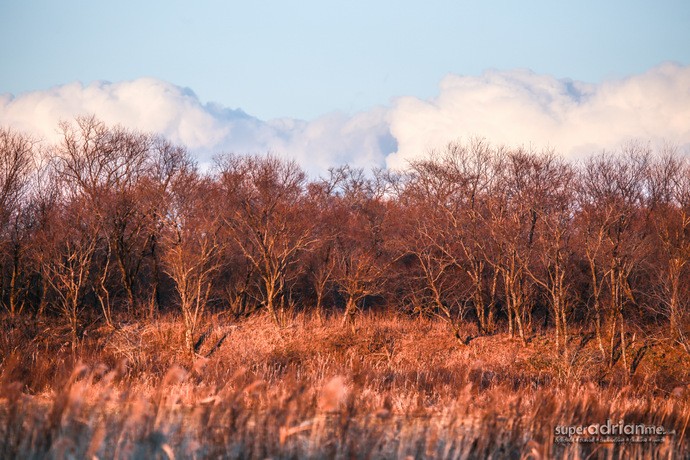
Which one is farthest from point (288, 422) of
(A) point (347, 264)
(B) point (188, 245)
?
(A) point (347, 264)

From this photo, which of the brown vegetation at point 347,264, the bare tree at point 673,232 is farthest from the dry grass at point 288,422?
the bare tree at point 673,232

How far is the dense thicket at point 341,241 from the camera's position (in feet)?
89.8

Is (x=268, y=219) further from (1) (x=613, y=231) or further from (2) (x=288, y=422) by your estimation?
(2) (x=288, y=422)

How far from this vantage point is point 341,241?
118 ft

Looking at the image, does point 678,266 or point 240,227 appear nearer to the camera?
point 678,266

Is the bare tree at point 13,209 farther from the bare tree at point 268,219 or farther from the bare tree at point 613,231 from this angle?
the bare tree at point 613,231

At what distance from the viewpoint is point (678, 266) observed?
1034 inches

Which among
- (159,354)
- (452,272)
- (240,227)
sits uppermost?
(240,227)

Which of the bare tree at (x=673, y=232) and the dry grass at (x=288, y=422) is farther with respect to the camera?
the bare tree at (x=673, y=232)

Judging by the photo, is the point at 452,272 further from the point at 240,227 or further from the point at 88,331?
the point at 88,331

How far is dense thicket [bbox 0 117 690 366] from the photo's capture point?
89.8 feet

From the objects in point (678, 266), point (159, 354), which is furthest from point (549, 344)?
point (159, 354)

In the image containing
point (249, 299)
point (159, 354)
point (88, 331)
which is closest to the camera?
point (159, 354)

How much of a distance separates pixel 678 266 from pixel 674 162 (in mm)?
8559
